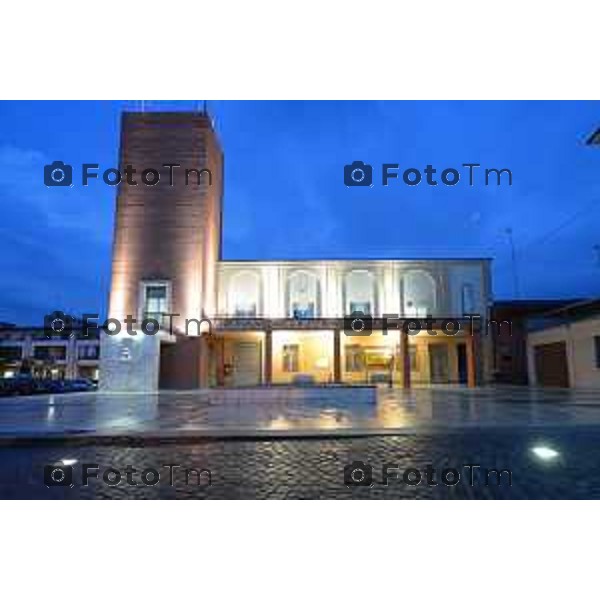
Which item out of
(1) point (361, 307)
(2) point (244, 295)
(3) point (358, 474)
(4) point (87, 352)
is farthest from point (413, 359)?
(4) point (87, 352)

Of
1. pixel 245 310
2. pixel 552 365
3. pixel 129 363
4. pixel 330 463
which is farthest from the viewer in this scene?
pixel 245 310

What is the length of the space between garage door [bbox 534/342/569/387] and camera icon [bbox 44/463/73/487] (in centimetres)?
2449

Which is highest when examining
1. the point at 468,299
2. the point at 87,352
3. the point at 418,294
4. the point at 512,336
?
the point at 418,294

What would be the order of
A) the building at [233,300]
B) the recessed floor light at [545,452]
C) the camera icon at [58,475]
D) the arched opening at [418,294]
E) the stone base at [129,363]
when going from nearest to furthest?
1. the camera icon at [58,475]
2. the recessed floor light at [545,452]
3. the stone base at [129,363]
4. the building at [233,300]
5. the arched opening at [418,294]

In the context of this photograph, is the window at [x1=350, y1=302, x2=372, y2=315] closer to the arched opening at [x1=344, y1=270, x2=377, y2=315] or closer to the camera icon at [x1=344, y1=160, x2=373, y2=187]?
the arched opening at [x1=344, y1=270, x2=377, y2=315]

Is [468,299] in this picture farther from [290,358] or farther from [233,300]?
[233,300]

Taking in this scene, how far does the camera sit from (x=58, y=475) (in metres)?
5.27

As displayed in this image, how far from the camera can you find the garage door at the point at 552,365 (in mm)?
24891

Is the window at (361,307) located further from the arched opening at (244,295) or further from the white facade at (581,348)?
the white facade at (581,348)

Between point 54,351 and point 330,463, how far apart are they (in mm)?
67436

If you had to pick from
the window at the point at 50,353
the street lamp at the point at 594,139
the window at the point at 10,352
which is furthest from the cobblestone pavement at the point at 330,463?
the window at the point at 10,352

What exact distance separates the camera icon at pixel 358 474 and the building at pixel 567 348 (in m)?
20.1

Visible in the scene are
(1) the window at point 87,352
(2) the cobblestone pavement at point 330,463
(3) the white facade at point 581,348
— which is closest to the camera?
(2) the cobblestone pavement at point 330,463
